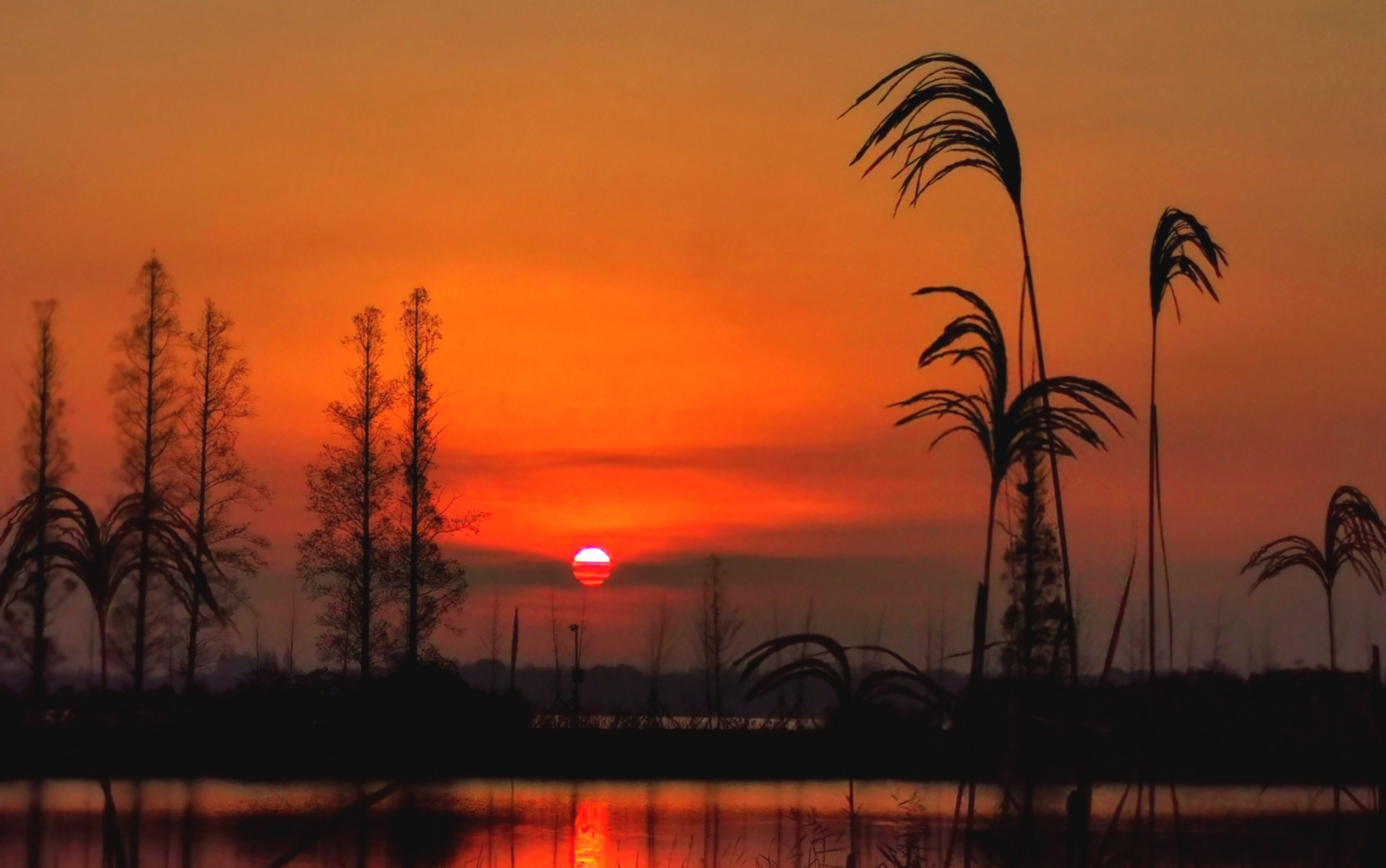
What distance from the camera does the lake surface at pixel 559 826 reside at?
14.7 metres

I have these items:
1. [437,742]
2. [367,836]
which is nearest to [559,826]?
[367,836]

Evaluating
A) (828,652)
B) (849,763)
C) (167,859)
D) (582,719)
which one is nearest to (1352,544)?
(849,763)

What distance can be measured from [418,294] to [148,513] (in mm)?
32035

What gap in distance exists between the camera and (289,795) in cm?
2412

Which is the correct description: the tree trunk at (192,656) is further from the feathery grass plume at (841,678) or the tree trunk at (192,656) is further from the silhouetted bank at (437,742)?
the feathery grass plume at (841,678)

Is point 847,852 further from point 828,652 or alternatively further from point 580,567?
point 580,567

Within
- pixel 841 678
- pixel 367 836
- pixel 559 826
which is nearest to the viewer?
pixel 841 678

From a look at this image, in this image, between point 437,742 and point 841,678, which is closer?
point 841,678

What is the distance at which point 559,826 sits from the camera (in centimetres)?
1955

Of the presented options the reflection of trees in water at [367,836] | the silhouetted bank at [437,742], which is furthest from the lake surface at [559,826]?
the silhouetted bank at [437,742]

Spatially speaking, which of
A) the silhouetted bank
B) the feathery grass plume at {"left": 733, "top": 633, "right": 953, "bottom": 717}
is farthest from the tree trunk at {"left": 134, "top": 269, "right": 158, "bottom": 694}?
the feathery grass plume at {"left": 733, "top": 633, "right": 953, "bottom": 717}

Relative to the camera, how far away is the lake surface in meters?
14.7

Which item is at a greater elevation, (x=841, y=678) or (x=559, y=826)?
(x=841, y=678)

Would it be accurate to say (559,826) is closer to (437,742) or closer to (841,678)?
(437,742)
